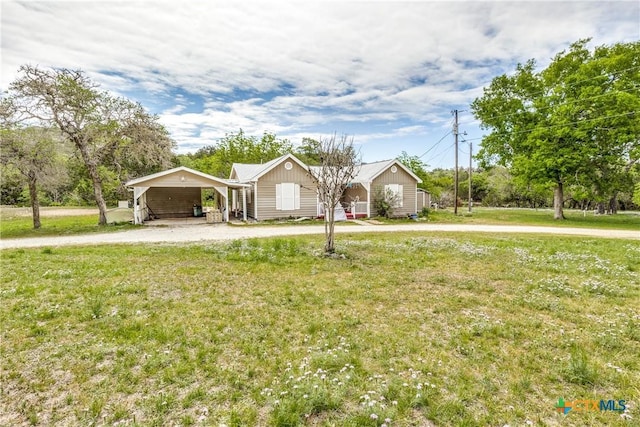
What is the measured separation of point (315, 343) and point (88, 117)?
671 inches

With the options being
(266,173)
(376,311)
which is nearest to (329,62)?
(266,173)

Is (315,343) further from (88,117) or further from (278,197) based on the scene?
(88,117)

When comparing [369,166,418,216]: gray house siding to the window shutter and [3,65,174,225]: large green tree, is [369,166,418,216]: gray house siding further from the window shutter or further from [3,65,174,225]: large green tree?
[3,65,174,225]: large green tree

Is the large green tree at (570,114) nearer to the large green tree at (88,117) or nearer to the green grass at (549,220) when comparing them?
the green grass at (549,220)

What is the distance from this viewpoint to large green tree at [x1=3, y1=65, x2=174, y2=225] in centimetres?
1376

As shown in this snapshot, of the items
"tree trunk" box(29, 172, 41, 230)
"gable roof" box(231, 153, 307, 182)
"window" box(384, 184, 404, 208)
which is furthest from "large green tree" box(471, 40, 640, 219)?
"tree trunk" box(29, 172, 41, 230)

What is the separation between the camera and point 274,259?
338 inches

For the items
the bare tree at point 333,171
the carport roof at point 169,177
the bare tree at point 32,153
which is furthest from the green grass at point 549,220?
the bare tree at point 32,153

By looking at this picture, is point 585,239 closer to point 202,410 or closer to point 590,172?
point 590,172

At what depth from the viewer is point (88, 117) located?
1531cm

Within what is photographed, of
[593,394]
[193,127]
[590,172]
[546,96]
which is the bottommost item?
[593,394]

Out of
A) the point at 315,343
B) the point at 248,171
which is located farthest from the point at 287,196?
the point at 315,343

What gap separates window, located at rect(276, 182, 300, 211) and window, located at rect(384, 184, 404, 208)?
6036mm

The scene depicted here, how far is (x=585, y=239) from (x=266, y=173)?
1561 centimetres
